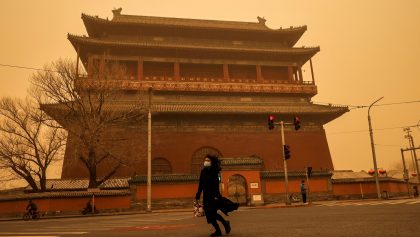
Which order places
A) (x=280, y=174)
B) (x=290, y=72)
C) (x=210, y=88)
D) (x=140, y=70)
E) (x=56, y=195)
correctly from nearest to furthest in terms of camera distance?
1. (x=56, y=195)
2. (x=280, y=174)
3. (x=210, y=88)
4. (x=140, y=70)
5. (x=290, y=72)

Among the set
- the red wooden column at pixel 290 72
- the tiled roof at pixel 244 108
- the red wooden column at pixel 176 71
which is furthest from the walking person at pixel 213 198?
the red wooden column at pixel 290 72

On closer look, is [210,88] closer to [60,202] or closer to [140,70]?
[140,70]

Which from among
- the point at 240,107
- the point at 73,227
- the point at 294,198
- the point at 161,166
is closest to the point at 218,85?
the point at 240,107

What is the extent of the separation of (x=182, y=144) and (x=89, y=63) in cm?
1064

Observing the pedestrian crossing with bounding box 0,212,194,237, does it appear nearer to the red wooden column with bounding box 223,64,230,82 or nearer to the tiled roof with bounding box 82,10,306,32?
the red wooden column with bounding box 223,64,230,82

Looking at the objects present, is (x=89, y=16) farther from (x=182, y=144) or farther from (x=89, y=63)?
(x=182, y=144)

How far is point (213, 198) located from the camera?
17.2 ft

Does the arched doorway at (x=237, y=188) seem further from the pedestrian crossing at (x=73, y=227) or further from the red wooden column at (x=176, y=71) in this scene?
the red wooden column at (x=176, y=71)

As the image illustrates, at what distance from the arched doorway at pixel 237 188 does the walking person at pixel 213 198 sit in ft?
52.9

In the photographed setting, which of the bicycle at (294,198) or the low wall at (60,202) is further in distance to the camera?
the bicycle at (294,198)

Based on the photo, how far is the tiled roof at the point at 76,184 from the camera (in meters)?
23.6

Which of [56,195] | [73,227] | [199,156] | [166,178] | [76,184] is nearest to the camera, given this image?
[73,227]

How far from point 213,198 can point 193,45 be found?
1060 inches

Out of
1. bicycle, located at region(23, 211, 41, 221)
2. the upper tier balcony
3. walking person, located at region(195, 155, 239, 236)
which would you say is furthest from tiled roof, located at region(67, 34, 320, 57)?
walking person, located at region(195, 155, 239, 236)
